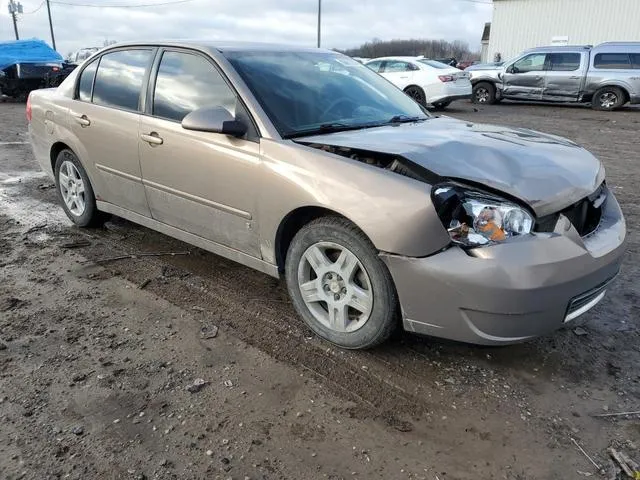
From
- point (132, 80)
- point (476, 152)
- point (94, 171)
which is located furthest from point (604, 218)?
point (94, 171)

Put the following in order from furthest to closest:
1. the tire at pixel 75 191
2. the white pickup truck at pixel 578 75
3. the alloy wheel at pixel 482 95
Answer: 1. the alloy wheel at pixel 482 95
2. the white pickup truck at pixel 578 75
3. the tire at pixel 75 191

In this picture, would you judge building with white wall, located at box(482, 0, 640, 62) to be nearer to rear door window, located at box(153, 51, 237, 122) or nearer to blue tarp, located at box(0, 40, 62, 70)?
blue tarp, located at box(0, 40, 62, 70)

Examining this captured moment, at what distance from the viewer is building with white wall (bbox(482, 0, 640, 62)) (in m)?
29.2

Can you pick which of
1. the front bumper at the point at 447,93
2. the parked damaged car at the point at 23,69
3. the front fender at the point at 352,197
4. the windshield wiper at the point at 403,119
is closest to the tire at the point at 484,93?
the front bumper at the point at 447,93

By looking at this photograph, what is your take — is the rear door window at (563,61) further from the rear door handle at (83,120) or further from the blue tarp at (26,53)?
the blue tarp at (26,53)

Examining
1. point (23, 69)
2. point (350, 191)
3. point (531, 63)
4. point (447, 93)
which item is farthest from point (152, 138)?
point (23, 69)

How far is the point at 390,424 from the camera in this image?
2502mm

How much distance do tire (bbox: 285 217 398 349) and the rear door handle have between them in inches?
93.9

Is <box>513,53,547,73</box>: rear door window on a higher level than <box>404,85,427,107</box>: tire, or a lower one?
higher

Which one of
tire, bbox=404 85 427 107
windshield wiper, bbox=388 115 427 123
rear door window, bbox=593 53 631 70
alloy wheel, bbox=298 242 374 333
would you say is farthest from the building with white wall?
alloy wheel, bbox=298 242 374 333

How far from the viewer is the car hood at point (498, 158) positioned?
2.72 metres

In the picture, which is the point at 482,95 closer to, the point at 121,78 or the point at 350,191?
the point at 121,78

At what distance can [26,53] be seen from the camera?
1947 centimetres

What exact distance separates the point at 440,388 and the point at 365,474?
73 centimetres
